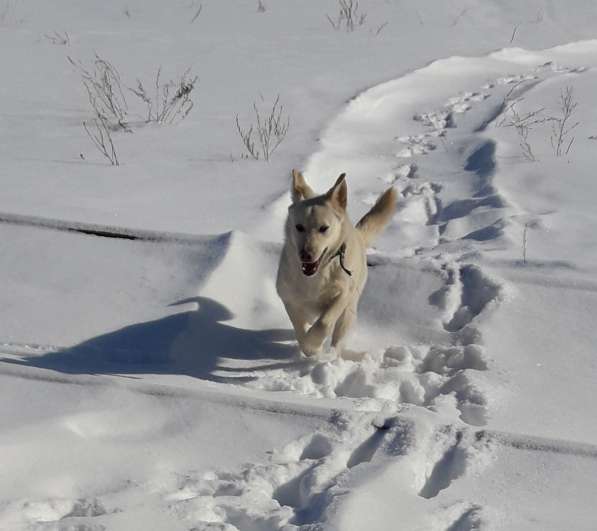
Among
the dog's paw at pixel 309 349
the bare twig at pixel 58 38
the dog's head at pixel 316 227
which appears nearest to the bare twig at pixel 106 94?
the bare twig at pixel 58 38

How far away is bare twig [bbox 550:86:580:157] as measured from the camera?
6.42 m

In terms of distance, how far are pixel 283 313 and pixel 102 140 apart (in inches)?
89.0

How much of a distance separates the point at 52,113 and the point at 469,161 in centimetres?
299

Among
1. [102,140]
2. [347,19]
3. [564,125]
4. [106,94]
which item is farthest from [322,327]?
[347,19]

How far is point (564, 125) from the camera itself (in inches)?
271

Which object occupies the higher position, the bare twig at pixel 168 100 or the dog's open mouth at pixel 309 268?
the bare twig at pixel 168 100

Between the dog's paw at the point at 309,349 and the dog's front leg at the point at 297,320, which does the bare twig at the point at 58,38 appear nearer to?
the dog's front leg at the point at 297,320

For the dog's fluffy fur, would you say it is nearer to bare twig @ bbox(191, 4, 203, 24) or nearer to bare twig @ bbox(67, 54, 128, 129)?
bare twig @ bbox(67, 54, 128, 129)

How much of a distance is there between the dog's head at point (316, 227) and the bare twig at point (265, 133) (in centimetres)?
209

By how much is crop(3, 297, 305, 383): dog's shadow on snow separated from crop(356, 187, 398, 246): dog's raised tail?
26.1 inches

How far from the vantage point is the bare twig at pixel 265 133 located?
6270mm

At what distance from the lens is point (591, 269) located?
4.64 metres

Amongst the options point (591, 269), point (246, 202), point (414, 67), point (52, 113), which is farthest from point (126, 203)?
point (414, 67)

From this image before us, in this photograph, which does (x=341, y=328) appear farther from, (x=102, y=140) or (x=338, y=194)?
(x=102, y=140)
